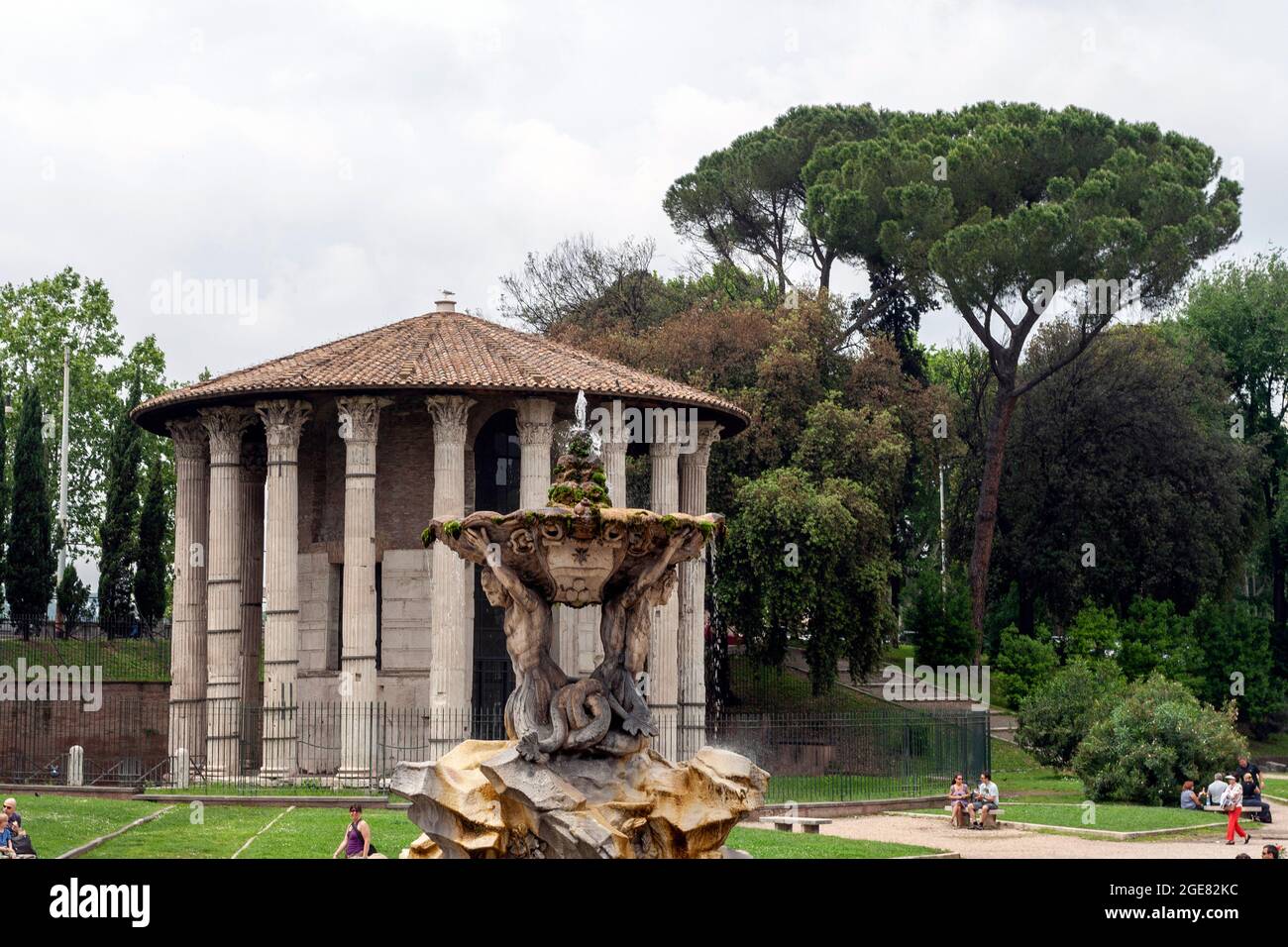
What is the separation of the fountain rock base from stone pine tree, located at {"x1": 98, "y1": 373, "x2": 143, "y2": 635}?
33.1 m

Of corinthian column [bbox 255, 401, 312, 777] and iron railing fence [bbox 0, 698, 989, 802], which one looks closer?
iron railing fence [bbox 0, 698, 989, 802]

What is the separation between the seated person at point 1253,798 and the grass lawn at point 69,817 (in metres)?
16.8

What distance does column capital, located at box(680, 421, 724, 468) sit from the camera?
36.6 metres

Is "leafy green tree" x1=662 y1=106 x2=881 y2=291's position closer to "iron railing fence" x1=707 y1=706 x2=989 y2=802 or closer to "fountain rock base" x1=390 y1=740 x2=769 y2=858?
"iron railing fence" x1=707 y1=706 x2=989 y2=802

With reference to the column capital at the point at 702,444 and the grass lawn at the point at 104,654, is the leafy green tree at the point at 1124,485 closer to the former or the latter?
the column capital at the point at 702,444

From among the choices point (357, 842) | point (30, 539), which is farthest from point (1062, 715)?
point (30, 539)

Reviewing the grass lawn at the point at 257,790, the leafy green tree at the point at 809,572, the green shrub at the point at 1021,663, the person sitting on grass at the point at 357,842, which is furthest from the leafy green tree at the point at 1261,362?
the person sitting on grass at the point at 357,842

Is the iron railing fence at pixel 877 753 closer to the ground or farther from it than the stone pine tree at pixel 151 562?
closer to the ground

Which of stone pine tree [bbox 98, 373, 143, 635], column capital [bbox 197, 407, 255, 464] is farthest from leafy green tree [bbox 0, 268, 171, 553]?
column capital [bbox 197, 407, 255, 464]

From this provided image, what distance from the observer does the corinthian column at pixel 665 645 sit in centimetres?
3416

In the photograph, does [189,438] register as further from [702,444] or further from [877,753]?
[877,753]

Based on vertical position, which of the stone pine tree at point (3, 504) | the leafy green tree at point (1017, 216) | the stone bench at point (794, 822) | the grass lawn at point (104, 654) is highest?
the leafy green tree at point (1017, 216)

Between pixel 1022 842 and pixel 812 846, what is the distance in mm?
3743

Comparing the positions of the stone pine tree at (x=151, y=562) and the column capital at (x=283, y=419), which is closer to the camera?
the column capital at (x=283, y=419)
